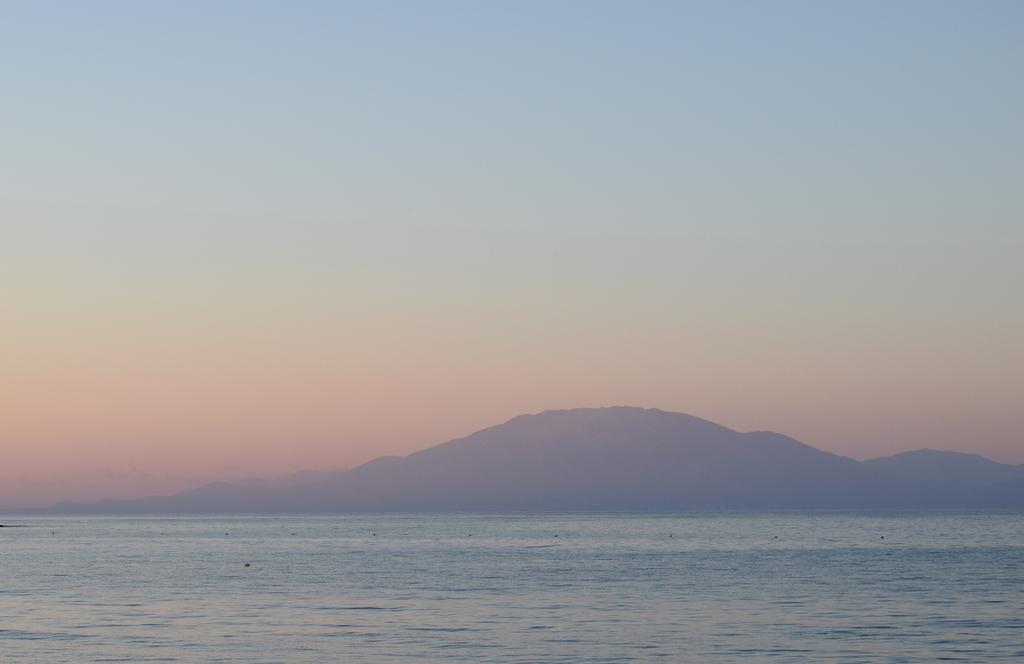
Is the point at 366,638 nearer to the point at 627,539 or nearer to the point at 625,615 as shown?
the point at 625,615

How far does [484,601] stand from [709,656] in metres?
26.1

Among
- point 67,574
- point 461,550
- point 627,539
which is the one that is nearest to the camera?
point 67,574

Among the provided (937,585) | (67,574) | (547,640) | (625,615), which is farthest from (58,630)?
(937,585)

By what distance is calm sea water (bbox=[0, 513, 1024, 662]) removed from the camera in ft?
177

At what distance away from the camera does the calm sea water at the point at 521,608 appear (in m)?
54.1

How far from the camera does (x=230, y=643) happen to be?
5716cm

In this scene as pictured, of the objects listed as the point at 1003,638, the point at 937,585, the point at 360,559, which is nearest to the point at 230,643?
the point at 1003,638

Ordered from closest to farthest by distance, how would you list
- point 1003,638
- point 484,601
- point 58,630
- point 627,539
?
point 1003,638 < point 58,630 < point 484,601 < point 627,539

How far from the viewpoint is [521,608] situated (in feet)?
234

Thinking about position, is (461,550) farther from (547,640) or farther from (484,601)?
(547,640)

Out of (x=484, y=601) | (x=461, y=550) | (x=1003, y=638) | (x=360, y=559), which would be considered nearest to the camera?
(x=1003, y=638)

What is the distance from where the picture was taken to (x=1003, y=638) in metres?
56.6

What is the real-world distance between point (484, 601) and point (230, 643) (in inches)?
858

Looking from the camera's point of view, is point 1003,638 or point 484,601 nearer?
point 1003,638
